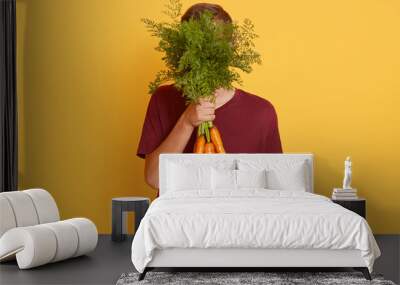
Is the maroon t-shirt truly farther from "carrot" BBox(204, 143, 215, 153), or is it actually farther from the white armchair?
the white armchair

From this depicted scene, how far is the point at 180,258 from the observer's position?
501 cm

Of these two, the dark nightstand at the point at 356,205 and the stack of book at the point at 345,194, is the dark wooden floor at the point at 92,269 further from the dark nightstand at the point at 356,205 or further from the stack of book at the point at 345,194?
the stack of book at the point at 345,194

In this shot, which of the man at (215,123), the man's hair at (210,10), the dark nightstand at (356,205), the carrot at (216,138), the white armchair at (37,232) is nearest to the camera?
the white armchair at (37,232)

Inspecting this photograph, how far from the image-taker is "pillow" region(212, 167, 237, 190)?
635 centimetres

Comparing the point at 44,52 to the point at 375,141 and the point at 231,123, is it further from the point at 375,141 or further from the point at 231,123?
the point at 375,141

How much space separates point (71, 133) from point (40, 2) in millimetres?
1421

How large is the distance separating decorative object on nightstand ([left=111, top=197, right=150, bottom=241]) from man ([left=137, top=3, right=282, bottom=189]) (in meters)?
0.59

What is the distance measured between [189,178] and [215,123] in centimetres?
91

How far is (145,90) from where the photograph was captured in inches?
294

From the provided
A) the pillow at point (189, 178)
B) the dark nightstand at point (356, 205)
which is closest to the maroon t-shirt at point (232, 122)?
the pillow at point (189, 178)

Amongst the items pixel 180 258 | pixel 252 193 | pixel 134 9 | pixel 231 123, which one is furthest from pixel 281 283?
pixel 134 9

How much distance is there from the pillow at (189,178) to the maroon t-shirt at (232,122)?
698 millimetres

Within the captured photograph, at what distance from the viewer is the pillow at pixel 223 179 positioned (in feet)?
20.8

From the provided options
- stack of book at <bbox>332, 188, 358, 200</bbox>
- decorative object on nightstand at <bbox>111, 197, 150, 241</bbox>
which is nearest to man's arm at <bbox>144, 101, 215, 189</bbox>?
decorative object on nightstand at <bbox>111, 197, 150, 241</bbox>
